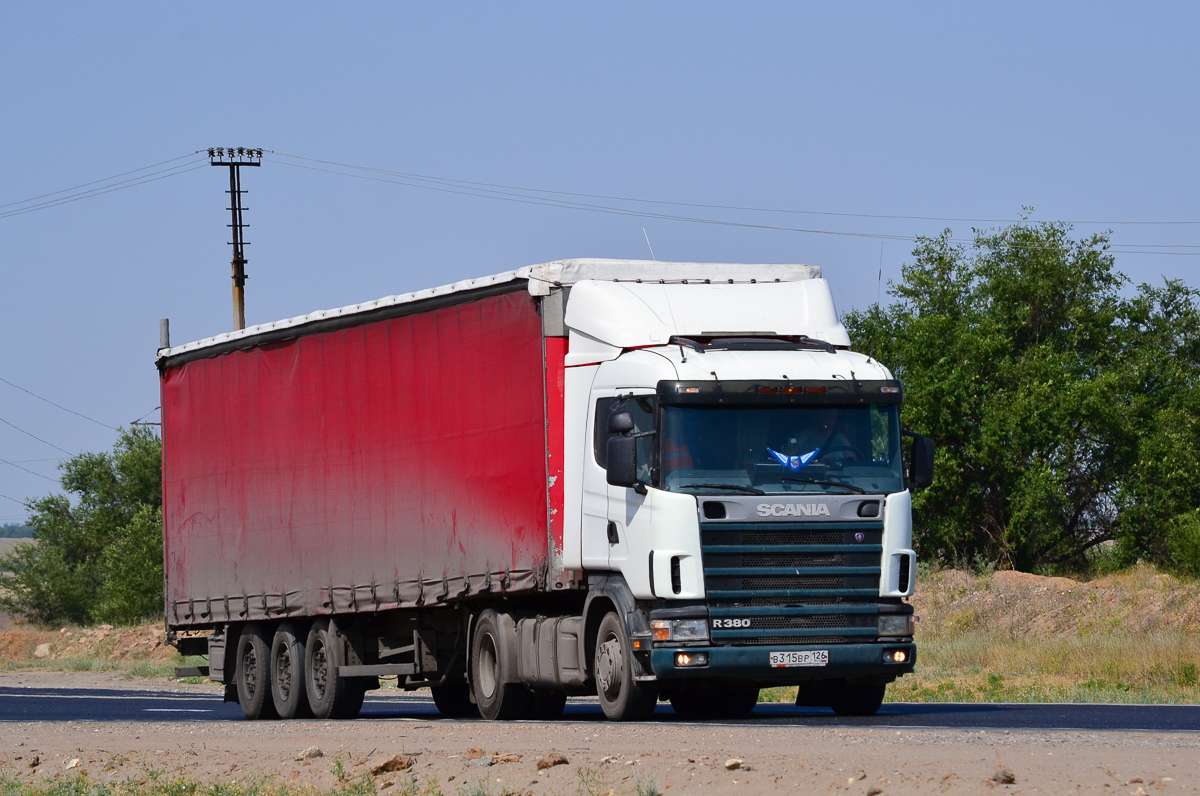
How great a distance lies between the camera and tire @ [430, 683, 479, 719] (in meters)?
19.8

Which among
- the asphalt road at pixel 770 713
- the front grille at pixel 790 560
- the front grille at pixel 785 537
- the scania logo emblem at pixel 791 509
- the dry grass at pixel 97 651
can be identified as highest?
the scania logo emblem at pixel 791 509

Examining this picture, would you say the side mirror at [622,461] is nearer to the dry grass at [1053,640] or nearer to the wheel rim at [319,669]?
the wheel rim at [319,669]

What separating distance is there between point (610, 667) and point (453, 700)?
560 centimetres

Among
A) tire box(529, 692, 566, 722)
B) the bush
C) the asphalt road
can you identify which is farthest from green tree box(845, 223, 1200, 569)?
tire box(529, 692, 566, 722)

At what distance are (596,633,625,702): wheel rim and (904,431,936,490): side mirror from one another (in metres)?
2.96

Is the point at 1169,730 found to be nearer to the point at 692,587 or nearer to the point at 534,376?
the point at 692,587

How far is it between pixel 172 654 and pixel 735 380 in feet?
108

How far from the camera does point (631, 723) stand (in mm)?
14328

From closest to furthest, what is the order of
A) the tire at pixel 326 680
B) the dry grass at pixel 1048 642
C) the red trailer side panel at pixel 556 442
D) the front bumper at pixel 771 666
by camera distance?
the front bumper at pixel 771 666
the red trailer side panel at pixel 556 442
the tire at pixel 326 680
the dry grass at pixel 1048 642

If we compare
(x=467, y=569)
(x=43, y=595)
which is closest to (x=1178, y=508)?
(x=467, y=569)

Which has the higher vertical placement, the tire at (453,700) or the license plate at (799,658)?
the license plate at (799,658)

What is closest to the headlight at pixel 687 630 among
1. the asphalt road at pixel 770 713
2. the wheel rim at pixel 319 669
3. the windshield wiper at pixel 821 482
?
the asphalt road at pixel 770 713

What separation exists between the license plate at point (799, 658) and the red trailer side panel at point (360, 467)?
8.45ft

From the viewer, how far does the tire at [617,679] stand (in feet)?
47.1
